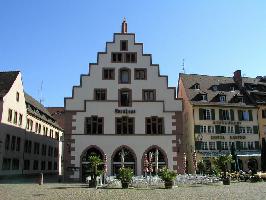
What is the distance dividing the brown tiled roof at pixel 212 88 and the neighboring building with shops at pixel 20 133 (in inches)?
958

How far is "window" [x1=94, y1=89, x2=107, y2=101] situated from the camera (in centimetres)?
4000

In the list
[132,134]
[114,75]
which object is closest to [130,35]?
[114,75]

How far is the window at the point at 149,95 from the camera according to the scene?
1592 inches

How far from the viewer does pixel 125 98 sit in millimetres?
40375

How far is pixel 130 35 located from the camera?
41.9 m

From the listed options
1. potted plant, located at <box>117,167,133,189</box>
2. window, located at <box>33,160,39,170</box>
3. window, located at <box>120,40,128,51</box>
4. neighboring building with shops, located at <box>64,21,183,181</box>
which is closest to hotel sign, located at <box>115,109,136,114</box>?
neighboring building with shops, located at <box>64,21,183,181</box>

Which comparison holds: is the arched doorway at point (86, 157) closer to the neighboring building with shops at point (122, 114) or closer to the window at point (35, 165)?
the neighboring building with shops at point (122, 114)

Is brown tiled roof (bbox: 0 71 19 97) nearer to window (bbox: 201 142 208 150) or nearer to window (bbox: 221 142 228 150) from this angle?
window (bbox: 201 142 208 150)

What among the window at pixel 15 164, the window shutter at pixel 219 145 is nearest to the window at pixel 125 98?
the window at pixel 15 164

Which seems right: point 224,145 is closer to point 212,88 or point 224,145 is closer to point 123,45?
point 212,88

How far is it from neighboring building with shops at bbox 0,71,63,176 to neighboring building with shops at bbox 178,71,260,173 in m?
23.4

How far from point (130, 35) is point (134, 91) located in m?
6.86

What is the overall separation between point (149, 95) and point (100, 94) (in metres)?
5.61

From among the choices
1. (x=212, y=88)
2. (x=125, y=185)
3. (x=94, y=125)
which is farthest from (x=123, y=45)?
(x=212, y=88)
